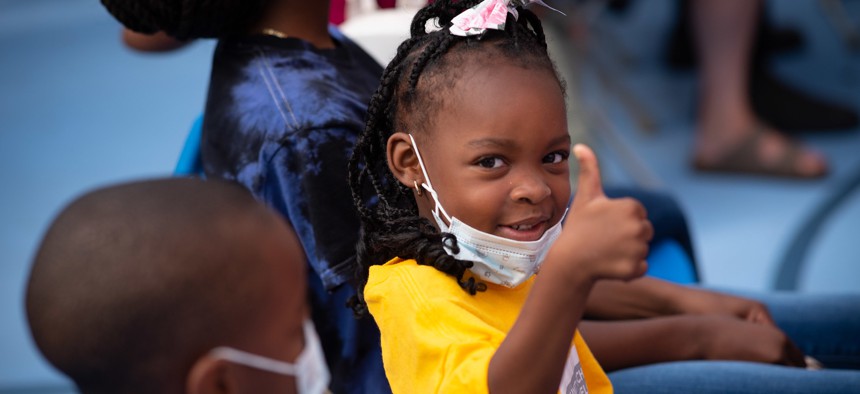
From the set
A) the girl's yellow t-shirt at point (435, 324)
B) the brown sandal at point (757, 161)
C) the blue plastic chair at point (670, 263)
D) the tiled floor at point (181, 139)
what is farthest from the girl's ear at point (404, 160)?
the brown sandal at point (757, 161)

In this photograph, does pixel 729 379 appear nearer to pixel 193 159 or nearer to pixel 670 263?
pixel 670 263

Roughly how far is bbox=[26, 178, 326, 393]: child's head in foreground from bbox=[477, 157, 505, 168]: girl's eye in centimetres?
38

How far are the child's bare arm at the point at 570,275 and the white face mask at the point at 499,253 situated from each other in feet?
0.66

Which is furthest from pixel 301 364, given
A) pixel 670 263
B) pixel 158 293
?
pixel 670 263

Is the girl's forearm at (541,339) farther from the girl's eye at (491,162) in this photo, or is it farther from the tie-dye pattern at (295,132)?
the tie-dye pattern at (295,132)

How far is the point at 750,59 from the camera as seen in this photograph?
13.3 ft

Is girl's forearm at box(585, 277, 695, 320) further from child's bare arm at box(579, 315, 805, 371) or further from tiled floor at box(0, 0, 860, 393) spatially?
tiled floor at box(0, 0, 860, 393)

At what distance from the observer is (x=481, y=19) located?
132 centimetres

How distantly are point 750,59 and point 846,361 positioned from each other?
2.45m

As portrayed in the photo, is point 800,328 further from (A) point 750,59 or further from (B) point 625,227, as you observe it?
(A) point 750,59

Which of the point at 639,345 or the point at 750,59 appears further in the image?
the point at 750,59

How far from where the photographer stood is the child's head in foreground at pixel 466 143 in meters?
1.25

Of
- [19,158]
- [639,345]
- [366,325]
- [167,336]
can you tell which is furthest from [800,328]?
[19,158]

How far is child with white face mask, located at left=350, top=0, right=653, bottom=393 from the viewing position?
1191 millimetres
